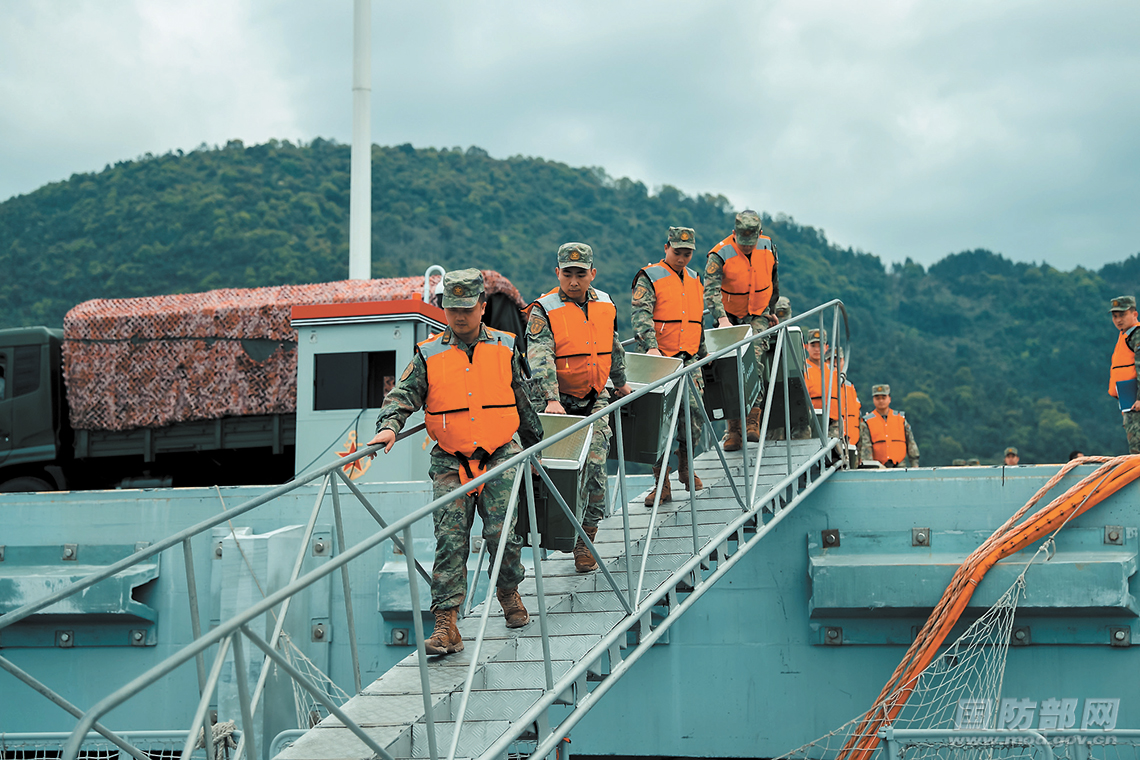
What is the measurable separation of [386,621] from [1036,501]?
5.09 meters

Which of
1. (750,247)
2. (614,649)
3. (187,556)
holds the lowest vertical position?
(614,649)

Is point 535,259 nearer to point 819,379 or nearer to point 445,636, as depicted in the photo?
point 819,379

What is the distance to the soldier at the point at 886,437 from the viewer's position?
43.8ft

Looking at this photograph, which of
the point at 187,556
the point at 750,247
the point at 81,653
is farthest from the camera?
the point at 81,653

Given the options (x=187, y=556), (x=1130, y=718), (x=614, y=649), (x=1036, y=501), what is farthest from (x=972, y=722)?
(x=187, y=556)

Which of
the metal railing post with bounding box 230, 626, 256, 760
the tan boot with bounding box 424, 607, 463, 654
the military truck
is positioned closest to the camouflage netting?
the military truck

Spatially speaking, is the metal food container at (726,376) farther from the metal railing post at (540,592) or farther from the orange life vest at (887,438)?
the orange life vest at (887,438)

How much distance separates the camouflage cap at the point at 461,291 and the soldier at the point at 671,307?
2045 mm

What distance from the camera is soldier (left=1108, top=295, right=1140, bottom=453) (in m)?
9.05

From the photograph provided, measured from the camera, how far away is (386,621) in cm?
779

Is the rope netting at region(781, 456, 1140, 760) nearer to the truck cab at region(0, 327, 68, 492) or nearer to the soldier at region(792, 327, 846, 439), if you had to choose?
the soldier at region(792, 327, 846, 439)

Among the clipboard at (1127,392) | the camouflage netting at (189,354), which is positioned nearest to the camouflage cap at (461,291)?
the camouflage netting at (189,354)

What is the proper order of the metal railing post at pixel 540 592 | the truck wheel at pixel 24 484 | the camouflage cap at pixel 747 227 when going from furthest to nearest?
1. the truck wheel at pixel 24 484
2. the camouflage cap at pixel 747 227
3. the metal railing post at pixel 540 592

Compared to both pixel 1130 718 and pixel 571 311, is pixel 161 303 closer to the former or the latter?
pixel 571 311
